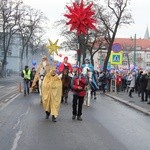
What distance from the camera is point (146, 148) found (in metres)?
10.4

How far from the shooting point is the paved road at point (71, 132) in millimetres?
10336

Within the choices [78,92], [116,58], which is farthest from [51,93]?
[116,58]

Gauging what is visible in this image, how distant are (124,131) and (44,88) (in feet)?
10.3

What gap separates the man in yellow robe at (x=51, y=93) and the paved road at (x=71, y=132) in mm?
383

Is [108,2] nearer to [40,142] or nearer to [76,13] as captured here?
[76,13]

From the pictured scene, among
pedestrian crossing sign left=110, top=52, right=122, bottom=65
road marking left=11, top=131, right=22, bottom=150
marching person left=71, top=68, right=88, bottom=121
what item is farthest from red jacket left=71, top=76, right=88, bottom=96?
pedestrian crossing sign left=110, top=52, right=122, bottom=65

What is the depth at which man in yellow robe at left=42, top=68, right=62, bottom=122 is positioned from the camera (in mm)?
14883

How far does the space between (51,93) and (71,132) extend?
9.26 feet

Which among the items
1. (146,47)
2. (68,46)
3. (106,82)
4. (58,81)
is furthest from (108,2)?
(146,47)

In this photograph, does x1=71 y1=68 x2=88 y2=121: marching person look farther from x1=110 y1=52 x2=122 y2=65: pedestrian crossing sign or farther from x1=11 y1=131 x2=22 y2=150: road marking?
→ x1=110 y1=52 x2=122 y2=65: pedestrian crossing sign

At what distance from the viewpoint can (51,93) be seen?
15.0 metres

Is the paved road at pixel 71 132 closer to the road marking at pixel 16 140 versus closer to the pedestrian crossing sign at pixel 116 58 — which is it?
the road marking at pixel 16 140

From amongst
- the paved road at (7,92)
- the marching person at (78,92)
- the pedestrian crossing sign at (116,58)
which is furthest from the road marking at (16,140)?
the pedestrian crossing sign at (116,58)

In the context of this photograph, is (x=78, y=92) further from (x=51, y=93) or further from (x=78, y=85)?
Result: (x=51, y=93)
